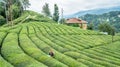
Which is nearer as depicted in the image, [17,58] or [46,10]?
[17,58]

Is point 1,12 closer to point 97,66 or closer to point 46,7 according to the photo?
point 46,7

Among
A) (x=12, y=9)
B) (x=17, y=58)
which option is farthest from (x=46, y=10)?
(x=17, y=58)

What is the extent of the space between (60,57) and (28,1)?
86271mm

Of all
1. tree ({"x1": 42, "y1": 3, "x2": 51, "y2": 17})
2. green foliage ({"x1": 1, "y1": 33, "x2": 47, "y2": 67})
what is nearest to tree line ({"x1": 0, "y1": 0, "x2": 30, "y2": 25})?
tree ({"x1": 42, "y1": 3, "x2": 51, "y2": 17})

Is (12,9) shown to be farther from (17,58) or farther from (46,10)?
(17,58)

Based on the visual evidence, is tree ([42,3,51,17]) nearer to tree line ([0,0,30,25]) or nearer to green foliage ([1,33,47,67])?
tree line ([0,0,30,25])

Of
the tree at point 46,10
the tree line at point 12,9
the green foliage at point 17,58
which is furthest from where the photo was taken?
the tree at point 46,10

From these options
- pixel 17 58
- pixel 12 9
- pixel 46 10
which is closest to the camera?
pixel 17 58

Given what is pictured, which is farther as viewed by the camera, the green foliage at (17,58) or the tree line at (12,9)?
the tree line at (12,9)

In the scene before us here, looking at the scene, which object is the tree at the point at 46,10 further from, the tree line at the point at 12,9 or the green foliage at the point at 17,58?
the green foliage at the point at 17,58

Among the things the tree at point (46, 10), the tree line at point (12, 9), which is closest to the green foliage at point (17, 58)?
the tree line at point (12, 9)

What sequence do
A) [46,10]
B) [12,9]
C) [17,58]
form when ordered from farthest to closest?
1. [46,10]
2. [12,9]
3. [17,58]

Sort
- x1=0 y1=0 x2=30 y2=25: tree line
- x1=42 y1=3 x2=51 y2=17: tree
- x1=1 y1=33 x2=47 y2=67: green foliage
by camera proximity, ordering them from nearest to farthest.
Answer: x1=1 y1=33 x2=47 y2=67: green foliage, x1=0 y1=0 x2=30 y2=25: tree line, x1=42 y1=3 x2=51 y2=17: tree

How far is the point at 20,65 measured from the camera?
28.8 m
